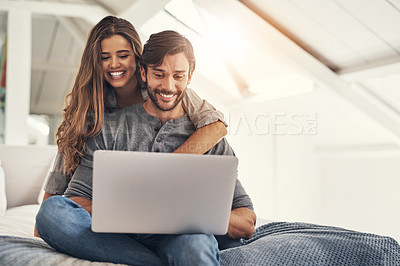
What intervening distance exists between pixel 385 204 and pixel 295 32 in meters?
1.24

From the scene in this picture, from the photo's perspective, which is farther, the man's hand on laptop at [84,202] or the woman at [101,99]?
the woman at [101,99]

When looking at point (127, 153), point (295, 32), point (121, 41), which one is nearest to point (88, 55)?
point (121, 41)

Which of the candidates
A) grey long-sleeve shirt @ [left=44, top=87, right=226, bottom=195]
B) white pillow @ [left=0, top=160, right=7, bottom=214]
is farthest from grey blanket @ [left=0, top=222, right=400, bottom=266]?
white pillow @ [left=0, top=160, right=7, bottom=214]

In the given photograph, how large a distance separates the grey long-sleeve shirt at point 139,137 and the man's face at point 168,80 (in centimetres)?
5

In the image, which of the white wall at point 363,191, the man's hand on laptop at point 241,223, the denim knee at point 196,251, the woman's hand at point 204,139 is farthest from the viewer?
the white wall at point 363,191

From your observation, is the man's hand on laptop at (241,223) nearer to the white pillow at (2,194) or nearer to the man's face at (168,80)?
the man's face at (168,80)

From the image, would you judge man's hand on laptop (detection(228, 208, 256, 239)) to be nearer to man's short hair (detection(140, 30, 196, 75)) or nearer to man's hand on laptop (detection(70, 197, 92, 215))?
man's hand on laptop (detection(70, 197, 92, 215))

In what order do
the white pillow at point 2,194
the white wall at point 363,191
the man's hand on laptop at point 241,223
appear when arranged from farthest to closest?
1. the white wall at point 363,191
2. the white pillow at point 2,194
3. the man's hand on laptop at point 241,223

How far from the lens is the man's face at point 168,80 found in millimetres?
1246

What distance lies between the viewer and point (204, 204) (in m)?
0.88

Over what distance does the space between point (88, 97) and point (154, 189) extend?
0.54 meters

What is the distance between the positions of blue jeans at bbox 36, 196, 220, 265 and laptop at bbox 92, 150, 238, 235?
60mm

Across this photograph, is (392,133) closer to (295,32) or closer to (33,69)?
(295,32)

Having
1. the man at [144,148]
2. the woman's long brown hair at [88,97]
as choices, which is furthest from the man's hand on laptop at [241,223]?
the woman's long brown hair at [88,97]
